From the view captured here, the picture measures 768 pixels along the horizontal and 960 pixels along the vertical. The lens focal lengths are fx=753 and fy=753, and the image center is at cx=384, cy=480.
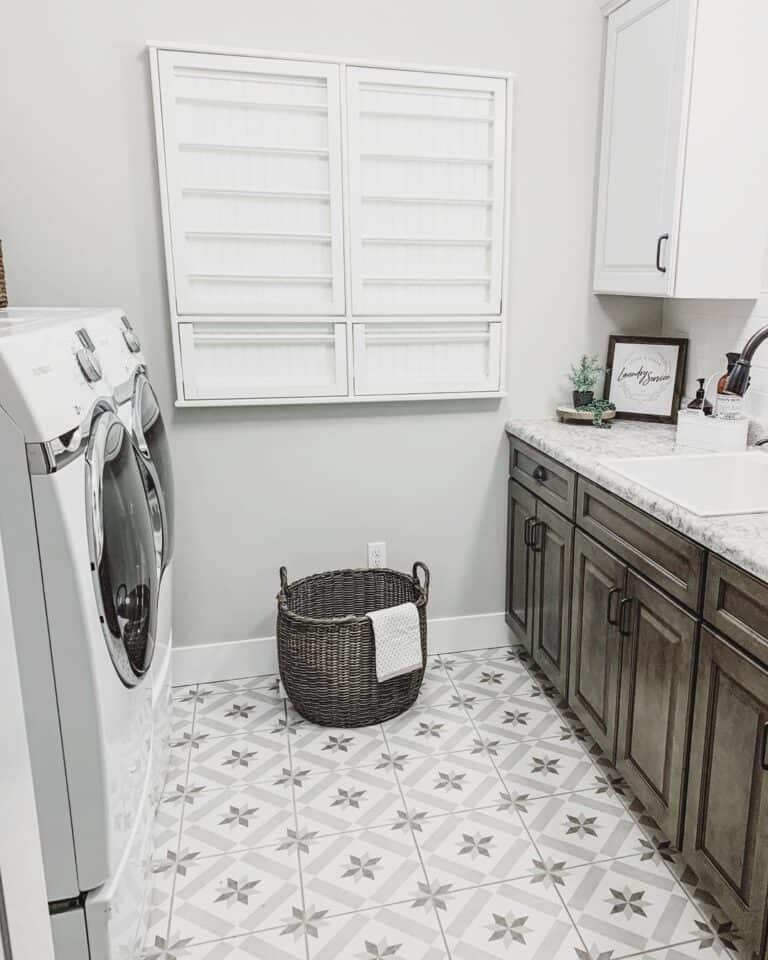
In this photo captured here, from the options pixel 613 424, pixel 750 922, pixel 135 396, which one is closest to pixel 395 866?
pixel 750 922

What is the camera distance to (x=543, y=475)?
2373mm

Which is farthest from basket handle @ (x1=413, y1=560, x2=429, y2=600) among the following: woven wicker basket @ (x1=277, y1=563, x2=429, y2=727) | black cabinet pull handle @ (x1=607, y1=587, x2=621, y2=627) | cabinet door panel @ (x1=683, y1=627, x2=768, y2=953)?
cabinet door panel @ (x1=683, y1=627, x2=768, y2=953)

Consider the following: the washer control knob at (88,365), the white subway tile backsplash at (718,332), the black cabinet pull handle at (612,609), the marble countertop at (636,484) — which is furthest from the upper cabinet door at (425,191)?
the washer control knob at (88,365)

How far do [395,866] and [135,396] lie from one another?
Answer: 49.6 inches

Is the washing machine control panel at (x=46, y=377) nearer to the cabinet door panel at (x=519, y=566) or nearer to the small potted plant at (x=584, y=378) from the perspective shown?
the cabinet door panel at (x=519, y=566)

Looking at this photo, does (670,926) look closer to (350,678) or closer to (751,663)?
(751,663)

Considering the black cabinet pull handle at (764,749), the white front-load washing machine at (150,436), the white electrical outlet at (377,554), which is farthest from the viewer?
the white electrical outlet at (377,554)

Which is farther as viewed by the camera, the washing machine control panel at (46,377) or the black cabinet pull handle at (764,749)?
the black cabinet pull handle at (764,749)

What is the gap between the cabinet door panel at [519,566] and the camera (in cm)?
256

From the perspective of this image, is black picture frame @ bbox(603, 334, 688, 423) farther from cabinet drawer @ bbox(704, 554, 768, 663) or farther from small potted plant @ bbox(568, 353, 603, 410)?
cabinet drawer @ bbox(704, 554, 768, 663)

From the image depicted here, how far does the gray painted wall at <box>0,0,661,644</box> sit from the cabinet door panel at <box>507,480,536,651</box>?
60 millimetres

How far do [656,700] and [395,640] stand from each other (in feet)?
2.71

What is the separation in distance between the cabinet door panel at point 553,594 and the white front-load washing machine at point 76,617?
1280 millimetres

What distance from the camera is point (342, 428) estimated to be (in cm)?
257
